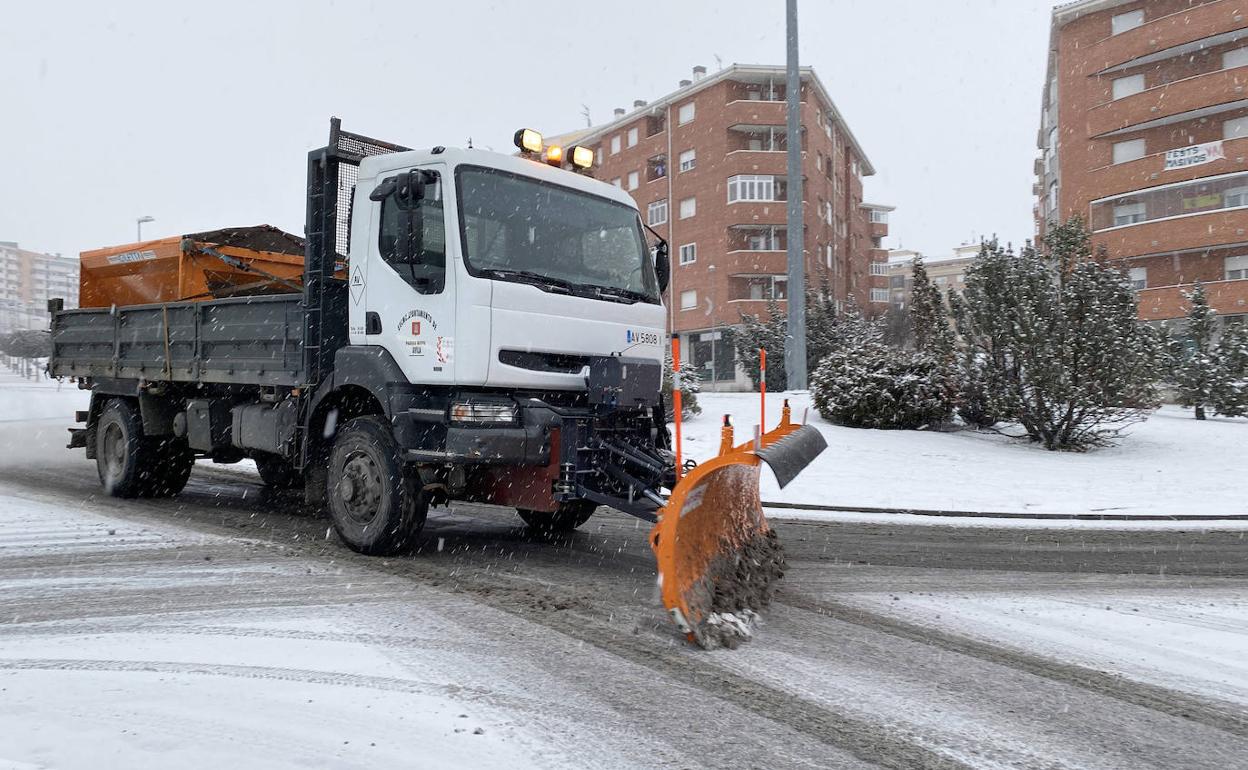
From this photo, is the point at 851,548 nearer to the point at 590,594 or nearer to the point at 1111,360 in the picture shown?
the point at 590,594

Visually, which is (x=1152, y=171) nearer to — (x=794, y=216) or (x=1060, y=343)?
(x=794, y=216)

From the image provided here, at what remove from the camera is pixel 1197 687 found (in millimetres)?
3730

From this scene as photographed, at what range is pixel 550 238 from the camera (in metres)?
6.16

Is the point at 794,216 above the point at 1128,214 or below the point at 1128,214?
below

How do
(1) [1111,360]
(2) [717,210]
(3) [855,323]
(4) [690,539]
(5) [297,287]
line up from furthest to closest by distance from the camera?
(2) [717,210] → (3) [855,323] → (1) [1111,360] → (5) [297,287] → (4) [690,539]

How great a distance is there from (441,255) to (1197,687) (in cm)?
466

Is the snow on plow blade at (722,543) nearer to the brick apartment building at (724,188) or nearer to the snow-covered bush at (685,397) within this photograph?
the snow-covered bush at (685,397)

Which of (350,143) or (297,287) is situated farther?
(297,287)

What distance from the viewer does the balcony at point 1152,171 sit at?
115 ft

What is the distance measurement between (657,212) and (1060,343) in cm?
3962

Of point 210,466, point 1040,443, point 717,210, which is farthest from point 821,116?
point 210,466

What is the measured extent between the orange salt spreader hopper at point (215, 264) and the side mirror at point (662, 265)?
3428mm

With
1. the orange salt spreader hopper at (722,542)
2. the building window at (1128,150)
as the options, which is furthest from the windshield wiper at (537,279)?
the building window at (1128,150)

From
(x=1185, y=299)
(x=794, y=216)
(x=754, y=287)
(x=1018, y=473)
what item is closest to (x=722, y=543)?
(x=1018, y=473)
